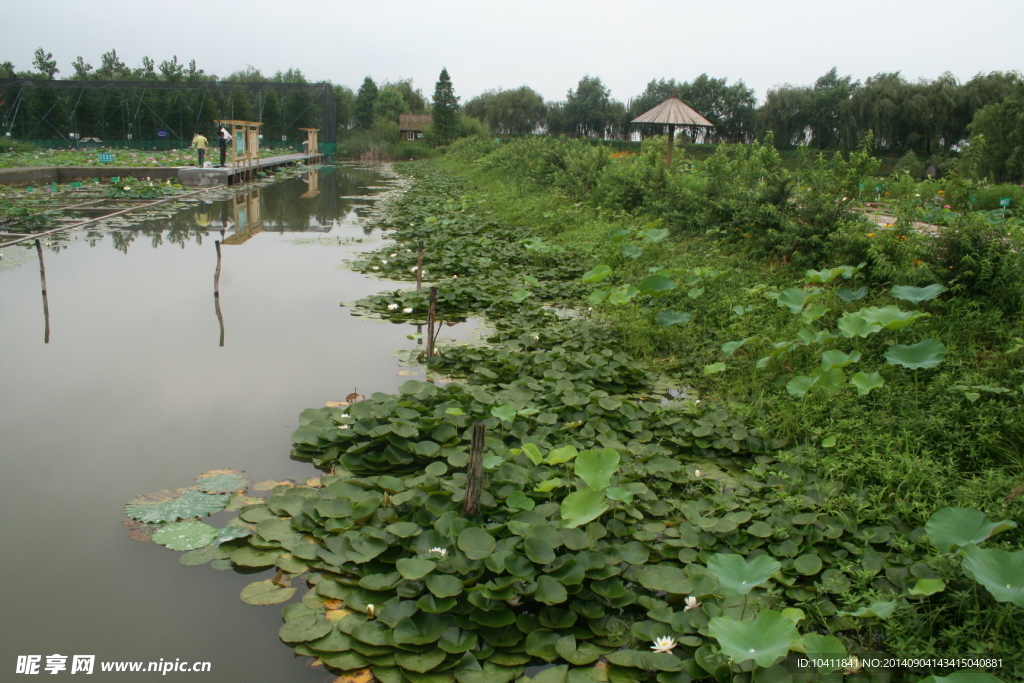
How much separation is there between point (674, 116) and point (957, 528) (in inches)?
418

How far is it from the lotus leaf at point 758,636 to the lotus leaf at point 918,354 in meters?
1.61

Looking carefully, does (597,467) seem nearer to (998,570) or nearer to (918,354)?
(998,570)

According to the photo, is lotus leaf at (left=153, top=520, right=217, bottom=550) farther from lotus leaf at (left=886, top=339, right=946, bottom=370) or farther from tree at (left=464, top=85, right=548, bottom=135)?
tree at (left=464, top=85, right=548, bottom=135)

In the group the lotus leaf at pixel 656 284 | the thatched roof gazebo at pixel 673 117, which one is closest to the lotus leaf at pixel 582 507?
the lotus leaf at pixel 656 284

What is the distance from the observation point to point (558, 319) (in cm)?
496

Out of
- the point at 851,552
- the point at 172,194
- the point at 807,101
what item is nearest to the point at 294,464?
the point at 851,552

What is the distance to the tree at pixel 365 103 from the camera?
4691 cm

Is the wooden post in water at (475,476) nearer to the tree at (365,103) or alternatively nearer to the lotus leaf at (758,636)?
the lotus leaf at (758,636)

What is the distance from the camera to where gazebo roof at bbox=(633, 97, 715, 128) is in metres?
11.3

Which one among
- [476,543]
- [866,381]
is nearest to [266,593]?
[476,543]

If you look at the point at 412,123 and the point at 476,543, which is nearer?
the point at 476,543

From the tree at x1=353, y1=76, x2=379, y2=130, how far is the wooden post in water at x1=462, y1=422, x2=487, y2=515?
47689mm

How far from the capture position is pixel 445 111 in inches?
1414

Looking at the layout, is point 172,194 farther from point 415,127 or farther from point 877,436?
point 415,127
